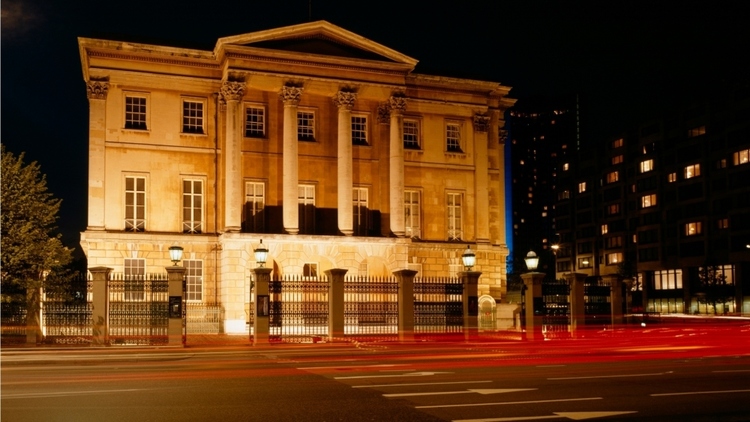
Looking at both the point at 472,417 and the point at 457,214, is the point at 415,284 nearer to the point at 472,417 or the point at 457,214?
the point at 457,214

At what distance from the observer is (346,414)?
13016 mm

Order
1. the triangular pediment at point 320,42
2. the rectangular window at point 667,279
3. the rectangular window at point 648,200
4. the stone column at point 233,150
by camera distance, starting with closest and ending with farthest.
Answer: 1. the stone column at point 233,150
2. the triangular pediment at point 320,42
3. the rectangular window at point 667,279
4. the rectangular window at point 648,200

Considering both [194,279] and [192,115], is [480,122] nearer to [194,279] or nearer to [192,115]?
[192,115]

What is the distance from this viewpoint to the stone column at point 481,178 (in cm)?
5278

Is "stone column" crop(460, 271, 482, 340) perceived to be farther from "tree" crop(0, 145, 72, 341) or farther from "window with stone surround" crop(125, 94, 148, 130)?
"window with stone surround" crop(125, 94, 148, 130)

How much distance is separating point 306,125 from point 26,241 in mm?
19414

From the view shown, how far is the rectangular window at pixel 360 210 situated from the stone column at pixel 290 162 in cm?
445

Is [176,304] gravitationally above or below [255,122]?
below

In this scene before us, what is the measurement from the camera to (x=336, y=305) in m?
35.3

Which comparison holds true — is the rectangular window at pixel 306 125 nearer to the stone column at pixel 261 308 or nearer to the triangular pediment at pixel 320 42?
the triangular pediment at pixel 320 42

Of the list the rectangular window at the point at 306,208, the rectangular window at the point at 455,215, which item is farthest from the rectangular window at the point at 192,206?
the rectangular window at the point at 455,215

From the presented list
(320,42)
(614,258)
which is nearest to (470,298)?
(320,42)

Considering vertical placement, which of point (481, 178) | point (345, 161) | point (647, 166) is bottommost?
point (481, 178)

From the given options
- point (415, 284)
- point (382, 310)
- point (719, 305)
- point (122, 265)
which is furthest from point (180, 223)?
point (719, 305)
